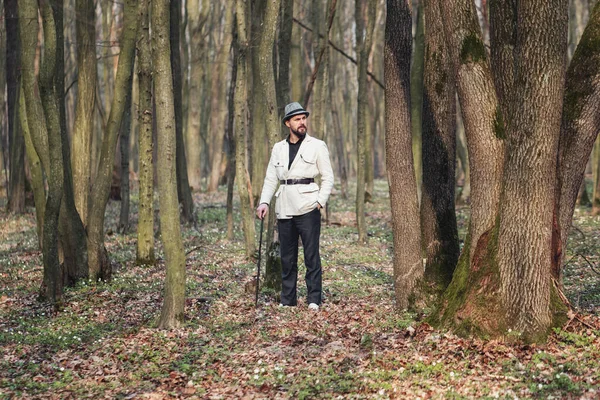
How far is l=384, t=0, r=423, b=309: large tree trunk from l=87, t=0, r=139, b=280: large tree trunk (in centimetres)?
491

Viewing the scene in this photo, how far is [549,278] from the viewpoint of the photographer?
722 centimetres

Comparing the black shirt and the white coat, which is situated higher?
the black shirt

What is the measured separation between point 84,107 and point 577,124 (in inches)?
361

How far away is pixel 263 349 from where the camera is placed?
26.0 ft

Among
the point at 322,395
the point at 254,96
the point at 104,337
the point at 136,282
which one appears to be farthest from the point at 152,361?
the point at 254,96

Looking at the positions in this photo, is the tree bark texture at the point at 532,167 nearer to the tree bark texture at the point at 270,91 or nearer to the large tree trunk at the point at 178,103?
the tree bark texture at the point at 270,91

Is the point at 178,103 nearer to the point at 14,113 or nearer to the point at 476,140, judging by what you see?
the point at 14,113

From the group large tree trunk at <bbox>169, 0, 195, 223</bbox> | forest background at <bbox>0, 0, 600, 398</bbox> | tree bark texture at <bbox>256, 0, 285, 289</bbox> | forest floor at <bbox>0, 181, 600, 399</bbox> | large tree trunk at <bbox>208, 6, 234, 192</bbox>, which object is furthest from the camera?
large tree trunk at <bbox>208, 6, 234, 192</bbox>

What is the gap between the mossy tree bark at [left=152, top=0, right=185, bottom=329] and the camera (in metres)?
8.64

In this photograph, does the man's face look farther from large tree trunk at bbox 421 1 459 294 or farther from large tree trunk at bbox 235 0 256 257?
large tree trunk at bbox 235 0 256 257

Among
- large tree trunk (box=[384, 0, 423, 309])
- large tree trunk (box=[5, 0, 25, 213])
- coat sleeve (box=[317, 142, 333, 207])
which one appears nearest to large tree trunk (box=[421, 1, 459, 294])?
large tree trunk (box=[384, 0, 423, 309])

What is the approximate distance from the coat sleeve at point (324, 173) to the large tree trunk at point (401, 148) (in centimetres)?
84

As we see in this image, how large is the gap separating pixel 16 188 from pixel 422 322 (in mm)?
17120

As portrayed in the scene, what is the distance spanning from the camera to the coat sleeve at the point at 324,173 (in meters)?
9.52
